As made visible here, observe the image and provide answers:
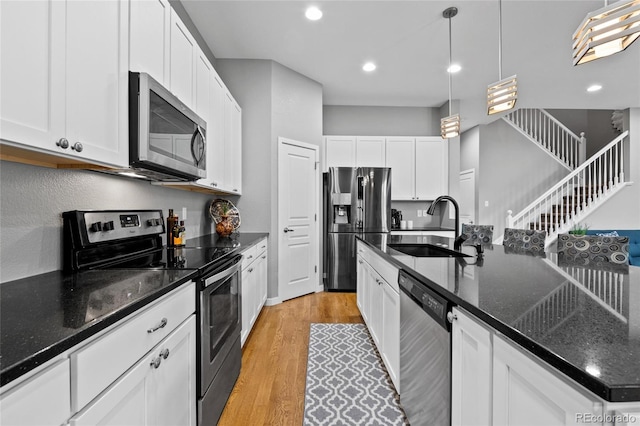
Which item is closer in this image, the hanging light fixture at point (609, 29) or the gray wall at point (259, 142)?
the hanging light fixture at point (609, 29)

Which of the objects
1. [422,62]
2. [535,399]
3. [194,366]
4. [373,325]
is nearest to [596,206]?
[422,62]

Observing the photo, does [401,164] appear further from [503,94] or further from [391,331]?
[391,331]

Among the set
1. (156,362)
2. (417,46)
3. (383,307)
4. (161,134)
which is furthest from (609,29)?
(417,46)

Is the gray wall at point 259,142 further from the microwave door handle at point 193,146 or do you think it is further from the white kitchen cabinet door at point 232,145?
the microwave door handle at point 193,146

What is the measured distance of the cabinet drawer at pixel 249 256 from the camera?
2403 millimetres

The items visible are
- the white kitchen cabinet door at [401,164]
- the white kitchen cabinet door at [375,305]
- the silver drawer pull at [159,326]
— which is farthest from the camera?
the white kitchen cabinet door at [401,164]

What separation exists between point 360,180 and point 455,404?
364 cm

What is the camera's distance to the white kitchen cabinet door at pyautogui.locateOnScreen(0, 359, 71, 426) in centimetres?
55

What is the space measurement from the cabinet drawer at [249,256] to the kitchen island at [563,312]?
135 centimetres

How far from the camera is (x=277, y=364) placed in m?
2.28

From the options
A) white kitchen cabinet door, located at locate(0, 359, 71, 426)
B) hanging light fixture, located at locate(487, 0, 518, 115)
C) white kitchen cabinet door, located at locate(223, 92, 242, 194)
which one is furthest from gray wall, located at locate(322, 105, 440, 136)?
white kitchen cabinet door, located at locate(0, 359, 71, 426)

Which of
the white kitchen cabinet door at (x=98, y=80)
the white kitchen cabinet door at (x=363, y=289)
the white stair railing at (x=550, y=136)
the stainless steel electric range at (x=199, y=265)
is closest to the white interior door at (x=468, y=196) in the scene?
the white stair railing at (x=550, y=136)

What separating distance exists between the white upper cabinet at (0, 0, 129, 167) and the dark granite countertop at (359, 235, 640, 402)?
1.46m

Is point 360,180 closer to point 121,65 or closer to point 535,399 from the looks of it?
point 121,65
